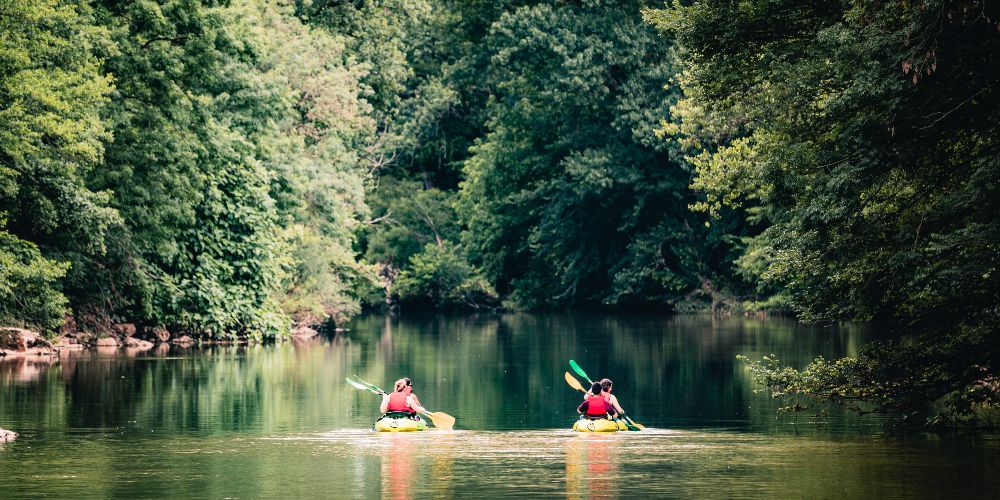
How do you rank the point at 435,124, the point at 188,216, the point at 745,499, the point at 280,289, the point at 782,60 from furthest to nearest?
the point at 435,124
the point at 280,289
the point at 188,216
the point at 782,60
the point at 745,499

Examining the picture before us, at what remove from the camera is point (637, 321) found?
214 feet

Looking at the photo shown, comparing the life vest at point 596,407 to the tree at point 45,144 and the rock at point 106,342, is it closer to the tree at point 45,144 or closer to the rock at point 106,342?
the tree at point 45,144

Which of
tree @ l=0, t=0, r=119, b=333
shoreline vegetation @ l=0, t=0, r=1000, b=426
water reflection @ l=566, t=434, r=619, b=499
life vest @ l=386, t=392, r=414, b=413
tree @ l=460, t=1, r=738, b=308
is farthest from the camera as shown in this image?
tree @ l=460, t=1, r=738, b=308

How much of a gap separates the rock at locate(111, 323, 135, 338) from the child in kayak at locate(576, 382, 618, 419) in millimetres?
26297

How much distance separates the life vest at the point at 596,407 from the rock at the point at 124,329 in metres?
26.4

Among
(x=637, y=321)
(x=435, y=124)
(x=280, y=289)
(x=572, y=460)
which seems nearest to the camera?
(x=572, y=460)

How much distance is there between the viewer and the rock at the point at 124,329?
48281 mm

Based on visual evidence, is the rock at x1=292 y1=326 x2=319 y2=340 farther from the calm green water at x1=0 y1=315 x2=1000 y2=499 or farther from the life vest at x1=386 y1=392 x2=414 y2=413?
the life vest at x1=386 y1=392 x2=414 y2=413

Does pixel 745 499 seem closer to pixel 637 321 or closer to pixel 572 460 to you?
pixel 572 460

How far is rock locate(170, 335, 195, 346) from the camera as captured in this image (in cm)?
4947

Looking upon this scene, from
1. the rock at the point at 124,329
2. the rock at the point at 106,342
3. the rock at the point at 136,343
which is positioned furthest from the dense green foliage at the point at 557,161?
the rock at the point at 106,342

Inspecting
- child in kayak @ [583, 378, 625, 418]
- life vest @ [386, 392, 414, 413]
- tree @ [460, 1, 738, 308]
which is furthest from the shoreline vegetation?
life vest @ [386, 392, 414, 413]

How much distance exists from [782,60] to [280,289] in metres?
31.5

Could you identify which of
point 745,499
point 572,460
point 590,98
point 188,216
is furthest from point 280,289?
point 745,499
